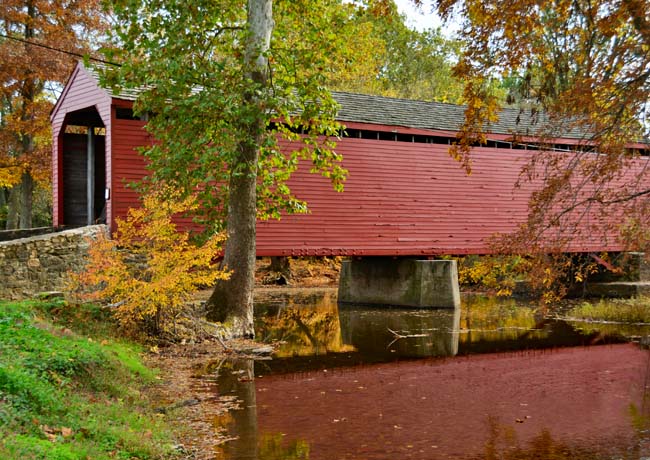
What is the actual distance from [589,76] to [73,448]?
589cm

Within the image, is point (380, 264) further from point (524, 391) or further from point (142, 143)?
point (524, 391)

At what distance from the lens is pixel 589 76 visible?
7707mm

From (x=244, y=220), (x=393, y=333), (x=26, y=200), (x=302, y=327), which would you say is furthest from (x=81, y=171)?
(x=393, y=333)

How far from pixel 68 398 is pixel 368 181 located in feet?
38.4

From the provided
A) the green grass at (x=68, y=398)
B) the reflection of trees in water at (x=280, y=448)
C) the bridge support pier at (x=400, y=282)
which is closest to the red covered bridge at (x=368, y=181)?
the bridge support pier at (x=400, y=282)

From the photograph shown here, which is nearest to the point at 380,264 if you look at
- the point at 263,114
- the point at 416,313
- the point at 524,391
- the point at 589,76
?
the point at 416,313

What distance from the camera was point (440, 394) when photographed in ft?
29.5

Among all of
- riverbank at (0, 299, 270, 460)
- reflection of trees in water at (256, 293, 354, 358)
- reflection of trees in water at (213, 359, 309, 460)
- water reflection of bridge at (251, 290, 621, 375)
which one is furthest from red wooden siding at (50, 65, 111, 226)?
reflection of trees in water at (213, 359, 309, 460)

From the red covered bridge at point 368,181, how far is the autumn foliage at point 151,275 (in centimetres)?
292

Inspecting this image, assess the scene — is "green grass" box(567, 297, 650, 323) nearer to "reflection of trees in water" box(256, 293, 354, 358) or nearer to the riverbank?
"reflection of trees in water" box(256, 293, 354, 358)

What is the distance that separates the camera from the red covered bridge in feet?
48.8

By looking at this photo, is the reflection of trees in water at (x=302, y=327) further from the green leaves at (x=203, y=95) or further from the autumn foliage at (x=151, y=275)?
the green leaves at (x=203, y=95)

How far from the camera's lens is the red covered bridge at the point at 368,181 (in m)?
14.9

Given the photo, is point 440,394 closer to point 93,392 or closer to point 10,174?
point 93,392
